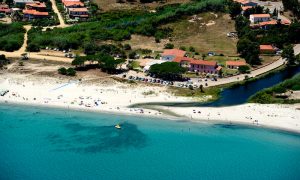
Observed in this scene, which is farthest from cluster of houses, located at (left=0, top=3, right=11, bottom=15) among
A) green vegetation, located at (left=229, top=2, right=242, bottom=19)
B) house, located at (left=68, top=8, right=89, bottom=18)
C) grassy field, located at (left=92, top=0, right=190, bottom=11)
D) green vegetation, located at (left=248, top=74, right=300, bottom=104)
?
green vegetation, located at (left=248, top=74, right=300, bottom=104)

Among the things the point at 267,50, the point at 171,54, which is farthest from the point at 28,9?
the point at 267,50

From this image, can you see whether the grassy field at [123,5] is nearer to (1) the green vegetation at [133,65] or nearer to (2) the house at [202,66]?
(1) the green vegetation at [133,65]

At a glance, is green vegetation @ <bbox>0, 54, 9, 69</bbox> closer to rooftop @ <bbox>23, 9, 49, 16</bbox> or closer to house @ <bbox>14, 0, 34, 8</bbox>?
rooftop @ <bbox>23, 9, 49, 16</bbox>

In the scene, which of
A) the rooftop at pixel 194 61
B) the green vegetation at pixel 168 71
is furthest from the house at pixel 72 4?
the green vegetation at pixel 168 71

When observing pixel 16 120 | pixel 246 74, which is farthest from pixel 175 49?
pixel 16 120

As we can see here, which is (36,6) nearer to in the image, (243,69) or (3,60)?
(3,60)

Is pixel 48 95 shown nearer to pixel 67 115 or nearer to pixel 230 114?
pixel 67 115

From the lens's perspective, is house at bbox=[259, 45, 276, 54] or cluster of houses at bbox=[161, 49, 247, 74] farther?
house at bbox=[259, 45, 276, 54]
